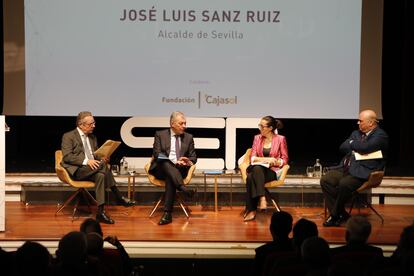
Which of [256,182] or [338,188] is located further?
[256,182]

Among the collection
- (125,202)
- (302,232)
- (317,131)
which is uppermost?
(317,131)

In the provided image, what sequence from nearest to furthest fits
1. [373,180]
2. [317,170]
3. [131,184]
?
[373,180] → [131,184] → [317,170]

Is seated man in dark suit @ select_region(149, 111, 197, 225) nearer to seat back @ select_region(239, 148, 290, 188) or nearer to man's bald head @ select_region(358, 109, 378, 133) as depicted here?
seat back @ select_region(239, 148, 290, 188)

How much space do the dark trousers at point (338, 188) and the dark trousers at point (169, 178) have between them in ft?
4.73

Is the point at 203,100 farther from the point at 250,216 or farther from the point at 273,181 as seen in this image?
the point at 250,216

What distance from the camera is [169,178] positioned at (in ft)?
21.7

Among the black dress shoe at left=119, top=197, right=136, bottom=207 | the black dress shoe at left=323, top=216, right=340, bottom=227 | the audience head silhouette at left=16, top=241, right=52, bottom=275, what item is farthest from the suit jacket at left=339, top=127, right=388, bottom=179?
the audience head silhouette at left=16, top=241, right=52, bottom=275

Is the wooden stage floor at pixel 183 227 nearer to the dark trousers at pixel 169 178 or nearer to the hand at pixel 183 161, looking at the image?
the dark trousers at pixel 169 178

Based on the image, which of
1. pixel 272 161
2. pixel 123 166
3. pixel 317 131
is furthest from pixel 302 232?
pixel 317 131

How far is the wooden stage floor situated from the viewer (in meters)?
5.60

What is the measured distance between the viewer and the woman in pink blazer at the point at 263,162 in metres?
6.63

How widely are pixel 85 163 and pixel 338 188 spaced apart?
2497 millimetres

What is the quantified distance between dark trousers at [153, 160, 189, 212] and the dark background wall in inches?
60.5

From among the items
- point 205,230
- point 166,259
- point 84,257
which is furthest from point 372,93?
point 84,257
